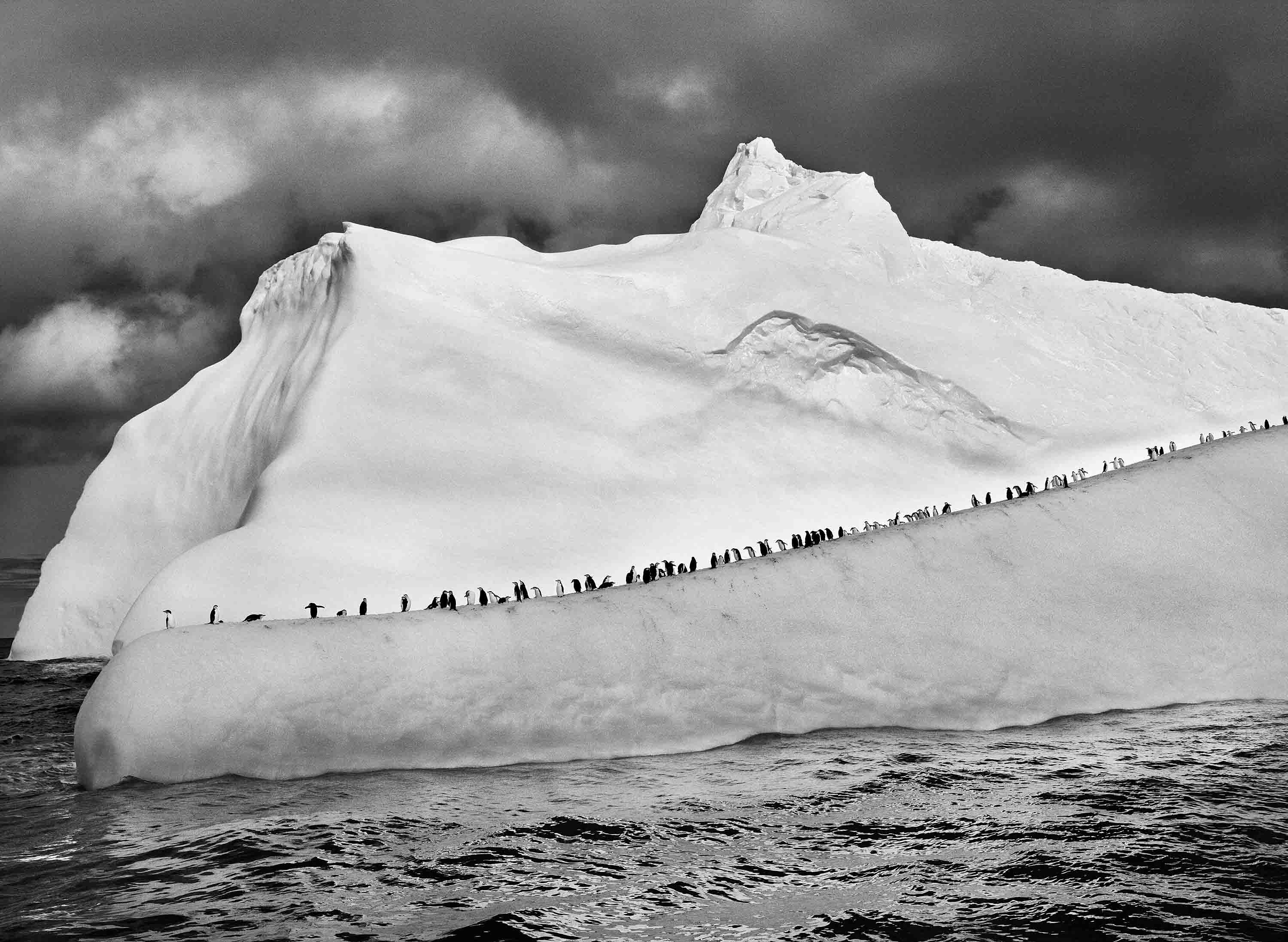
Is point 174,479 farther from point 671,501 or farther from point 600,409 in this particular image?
point 671,501

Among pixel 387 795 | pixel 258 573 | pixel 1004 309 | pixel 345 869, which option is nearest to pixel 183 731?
pixel 387 795

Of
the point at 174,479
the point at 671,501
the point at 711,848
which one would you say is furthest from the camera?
the point at 174,479

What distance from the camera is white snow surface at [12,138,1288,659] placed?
2802 centimetres

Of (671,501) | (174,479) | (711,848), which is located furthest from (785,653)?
(174,479)

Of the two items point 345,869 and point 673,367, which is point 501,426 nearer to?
point 673,367

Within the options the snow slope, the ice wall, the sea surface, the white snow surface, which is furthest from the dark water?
the ice wall

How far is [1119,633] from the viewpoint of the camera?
1559 cm

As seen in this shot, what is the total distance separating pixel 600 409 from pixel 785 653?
1807cm

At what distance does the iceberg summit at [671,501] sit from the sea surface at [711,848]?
1055mm

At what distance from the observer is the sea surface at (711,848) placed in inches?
300

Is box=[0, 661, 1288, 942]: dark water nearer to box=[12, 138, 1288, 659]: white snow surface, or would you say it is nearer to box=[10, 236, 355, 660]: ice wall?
box=[12, 138, 1288, 659]: white snow surface

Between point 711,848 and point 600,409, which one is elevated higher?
point 600,409

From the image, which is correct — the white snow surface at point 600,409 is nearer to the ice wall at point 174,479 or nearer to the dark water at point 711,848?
the ice wall at point 174,479

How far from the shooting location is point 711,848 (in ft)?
30.5
